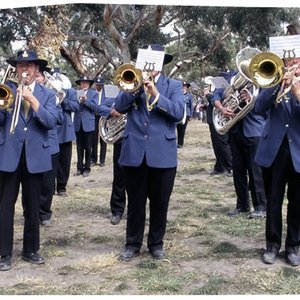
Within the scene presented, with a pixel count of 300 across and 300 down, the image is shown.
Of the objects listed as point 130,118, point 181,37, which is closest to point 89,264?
point 130,118

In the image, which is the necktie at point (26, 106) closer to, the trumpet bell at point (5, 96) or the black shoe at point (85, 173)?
the trumpet bell at point (5, 96)

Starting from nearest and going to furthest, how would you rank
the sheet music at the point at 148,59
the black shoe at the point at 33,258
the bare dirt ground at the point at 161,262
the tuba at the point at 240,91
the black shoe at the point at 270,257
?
the bare dirt ground at the point at 161,262
the sheet music at the point at 148,59
the black shoe at the point at 270,257
the black shoe at the point at 33,258
the tuba at the point at 240,91

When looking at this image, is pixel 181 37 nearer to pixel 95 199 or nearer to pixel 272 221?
pixel 95 199

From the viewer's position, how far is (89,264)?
4.96 meters

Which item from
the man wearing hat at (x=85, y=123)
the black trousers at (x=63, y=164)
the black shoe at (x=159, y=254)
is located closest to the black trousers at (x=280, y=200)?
the black shoe at (x=159, y=254)

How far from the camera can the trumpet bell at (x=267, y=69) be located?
4457mm

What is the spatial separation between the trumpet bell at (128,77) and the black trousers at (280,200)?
149cm

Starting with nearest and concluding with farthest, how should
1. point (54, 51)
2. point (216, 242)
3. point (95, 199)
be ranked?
point (216, 242)
point (95, 199)
point (54, 51)

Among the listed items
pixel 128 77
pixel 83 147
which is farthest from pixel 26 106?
pixel 83 147

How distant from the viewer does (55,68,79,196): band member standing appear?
26.8 ft

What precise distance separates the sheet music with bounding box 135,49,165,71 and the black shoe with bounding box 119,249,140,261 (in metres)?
1.82

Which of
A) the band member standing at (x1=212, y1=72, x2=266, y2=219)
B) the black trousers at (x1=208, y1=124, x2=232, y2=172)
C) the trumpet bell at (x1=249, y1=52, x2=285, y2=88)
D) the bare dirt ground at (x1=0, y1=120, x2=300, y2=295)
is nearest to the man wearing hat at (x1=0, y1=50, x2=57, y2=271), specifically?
Result: the bare dirt ground at (x1=0, y1=120, x2=300, y2=295)

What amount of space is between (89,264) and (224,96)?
11.5 feet

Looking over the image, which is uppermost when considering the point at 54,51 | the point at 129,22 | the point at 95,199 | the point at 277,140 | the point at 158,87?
the point at 129,22
